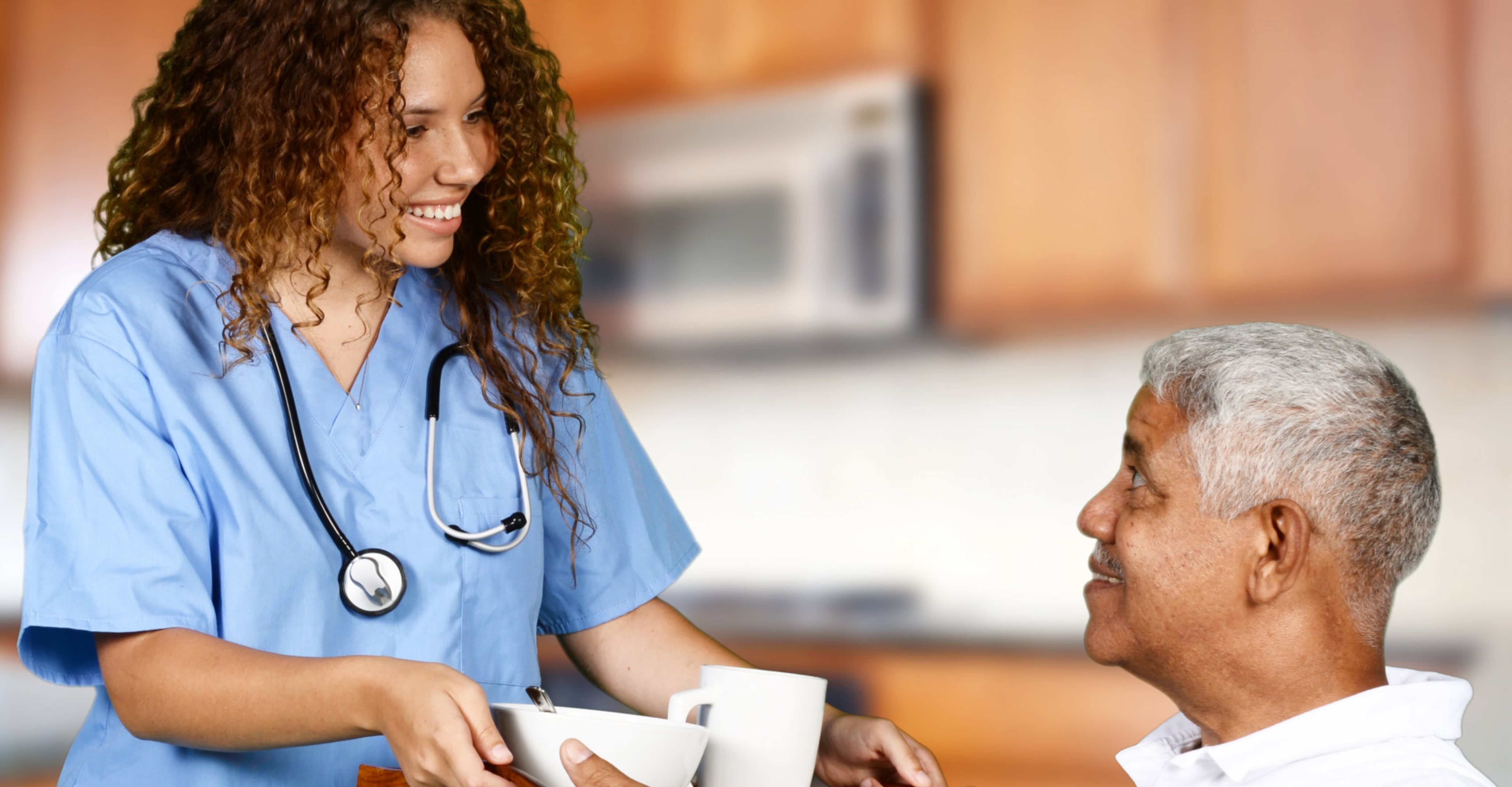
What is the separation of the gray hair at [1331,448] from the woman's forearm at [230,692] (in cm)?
64

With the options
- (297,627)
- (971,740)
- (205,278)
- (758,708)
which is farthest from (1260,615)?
(971,740)

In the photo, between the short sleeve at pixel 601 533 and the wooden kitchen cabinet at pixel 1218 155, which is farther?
the wooden kitchen cabinet at pixel 1218 155

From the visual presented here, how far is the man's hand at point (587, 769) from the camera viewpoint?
753mm

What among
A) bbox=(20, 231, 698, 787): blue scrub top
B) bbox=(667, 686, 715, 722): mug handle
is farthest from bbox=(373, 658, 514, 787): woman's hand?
bbox=(20, 231, 698, 787): blue scrub top

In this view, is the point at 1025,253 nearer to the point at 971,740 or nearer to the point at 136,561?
the point at 971,740

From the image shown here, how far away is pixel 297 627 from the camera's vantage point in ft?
3.27

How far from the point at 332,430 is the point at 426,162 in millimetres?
240

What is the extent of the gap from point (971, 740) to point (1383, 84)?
116 cm

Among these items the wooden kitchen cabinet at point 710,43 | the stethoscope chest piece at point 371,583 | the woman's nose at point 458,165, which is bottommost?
the stethoscope chest piece at point 371,583

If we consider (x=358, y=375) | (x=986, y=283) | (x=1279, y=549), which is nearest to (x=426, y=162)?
(x=358, y=375)

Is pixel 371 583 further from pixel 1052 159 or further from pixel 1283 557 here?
pixel 1052 159

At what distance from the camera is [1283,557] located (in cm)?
98

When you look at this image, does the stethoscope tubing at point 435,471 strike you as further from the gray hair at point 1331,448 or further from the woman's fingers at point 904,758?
the gray hair at point 1331,448

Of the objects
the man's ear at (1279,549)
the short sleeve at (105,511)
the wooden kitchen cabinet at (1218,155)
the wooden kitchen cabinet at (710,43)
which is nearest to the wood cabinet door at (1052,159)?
the wooden kitchen cabinet at (1218,155)
